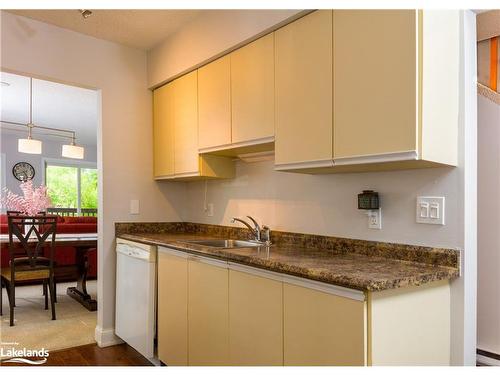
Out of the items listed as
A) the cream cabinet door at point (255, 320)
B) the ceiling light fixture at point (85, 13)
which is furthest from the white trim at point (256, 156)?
the ceiling light fixture at point (85, 13)

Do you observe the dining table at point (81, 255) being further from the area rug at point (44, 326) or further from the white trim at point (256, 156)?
the white trim at point (256, 156)

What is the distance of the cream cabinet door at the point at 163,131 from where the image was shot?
317 centimetres

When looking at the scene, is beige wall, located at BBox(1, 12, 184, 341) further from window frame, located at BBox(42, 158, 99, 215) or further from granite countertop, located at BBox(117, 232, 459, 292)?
window frame, located at BBox(42, 158, 99, 215)

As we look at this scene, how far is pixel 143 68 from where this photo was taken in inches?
134

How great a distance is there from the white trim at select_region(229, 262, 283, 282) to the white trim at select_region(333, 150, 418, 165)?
584mm

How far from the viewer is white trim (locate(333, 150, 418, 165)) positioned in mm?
1530

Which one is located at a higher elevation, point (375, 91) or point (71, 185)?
point (375, 91)

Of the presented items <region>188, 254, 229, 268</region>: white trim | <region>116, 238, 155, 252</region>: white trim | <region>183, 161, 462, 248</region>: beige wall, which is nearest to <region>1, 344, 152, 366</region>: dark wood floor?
<region>116, 238, 155, 252</region>: white trim

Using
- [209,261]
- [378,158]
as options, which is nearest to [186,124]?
[209,261]

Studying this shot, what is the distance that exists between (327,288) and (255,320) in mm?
505

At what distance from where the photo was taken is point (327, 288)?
150cm

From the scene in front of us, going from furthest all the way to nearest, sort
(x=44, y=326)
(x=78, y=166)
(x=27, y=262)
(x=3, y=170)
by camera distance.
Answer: (x=78, y=166), (x=3, y=170), (x=27, y=262), (x=44, y=326)

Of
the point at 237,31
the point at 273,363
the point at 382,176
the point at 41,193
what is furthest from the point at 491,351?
the point at 41,193

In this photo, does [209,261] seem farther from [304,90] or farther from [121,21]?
[121,21]
